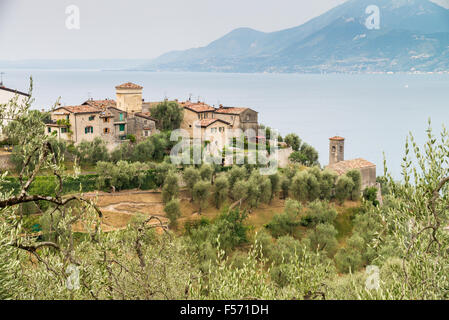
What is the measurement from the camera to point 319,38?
67.5 meters

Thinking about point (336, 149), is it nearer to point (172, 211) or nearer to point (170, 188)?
point (170, 188)

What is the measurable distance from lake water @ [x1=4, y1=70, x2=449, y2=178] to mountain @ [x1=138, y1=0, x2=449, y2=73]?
13.7ft

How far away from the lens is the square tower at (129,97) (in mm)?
23562

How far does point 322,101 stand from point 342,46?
10657 millimetres

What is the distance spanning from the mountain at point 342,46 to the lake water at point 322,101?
418 centimetres

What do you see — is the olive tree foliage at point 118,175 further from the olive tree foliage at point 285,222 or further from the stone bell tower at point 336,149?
the stone bell tower at point 336,149

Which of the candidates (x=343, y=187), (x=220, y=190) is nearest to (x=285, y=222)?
(x=220, y=190)

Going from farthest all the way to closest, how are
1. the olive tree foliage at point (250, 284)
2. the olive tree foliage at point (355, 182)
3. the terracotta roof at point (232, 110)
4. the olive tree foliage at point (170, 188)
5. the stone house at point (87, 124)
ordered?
the terracotta roof at point (232, 110), the olive tree foliage at point (355, 182), the stone house at point (87, 124), the olive tree foliage at point (170, 188), the olive tree foliage at point (250, 284)

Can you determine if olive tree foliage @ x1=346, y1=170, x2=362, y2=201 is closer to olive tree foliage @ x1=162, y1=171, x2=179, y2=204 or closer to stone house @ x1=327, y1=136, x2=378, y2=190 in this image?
stone house @ x1=327, y1=136, x2=378, y2=190

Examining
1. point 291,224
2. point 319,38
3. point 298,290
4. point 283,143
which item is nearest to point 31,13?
point 283,143

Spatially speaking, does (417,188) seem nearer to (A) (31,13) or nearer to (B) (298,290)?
(B) (298,290)

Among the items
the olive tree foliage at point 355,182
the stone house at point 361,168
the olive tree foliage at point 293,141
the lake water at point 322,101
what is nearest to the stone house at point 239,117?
the olive tree foliage at point 293,141

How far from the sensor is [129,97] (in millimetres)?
23828

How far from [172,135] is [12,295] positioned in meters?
19.2
